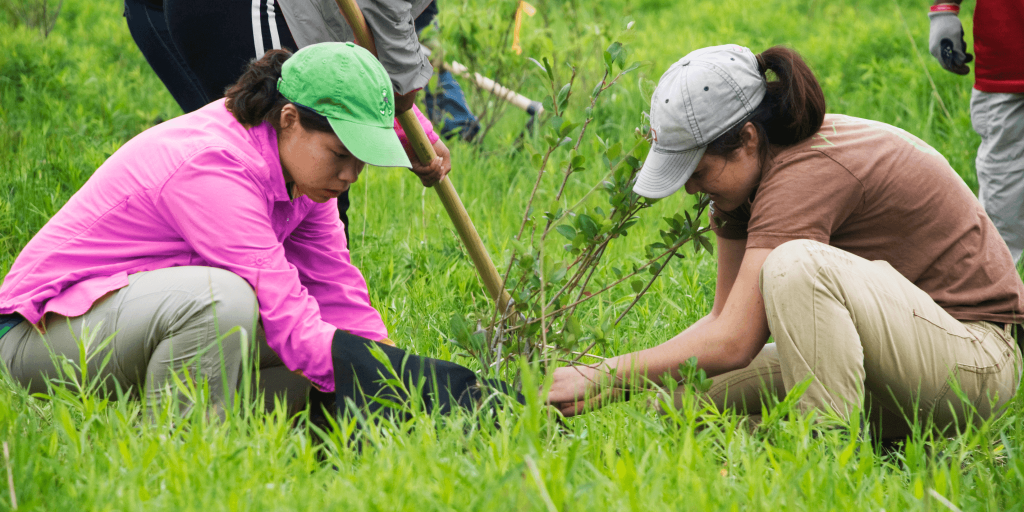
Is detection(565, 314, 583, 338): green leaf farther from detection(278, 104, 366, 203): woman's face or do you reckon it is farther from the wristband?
the wristband

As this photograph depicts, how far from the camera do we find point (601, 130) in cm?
545

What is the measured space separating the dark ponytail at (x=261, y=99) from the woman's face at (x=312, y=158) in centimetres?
2

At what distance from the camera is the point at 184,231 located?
6.66 feet

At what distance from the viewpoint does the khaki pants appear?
1.97 m

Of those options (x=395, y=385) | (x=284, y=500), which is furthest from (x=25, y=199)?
(x=284, y=500)

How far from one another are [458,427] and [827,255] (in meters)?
0.97

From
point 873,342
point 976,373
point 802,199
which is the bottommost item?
point 976,373

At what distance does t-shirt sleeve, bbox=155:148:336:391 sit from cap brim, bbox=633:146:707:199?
0.88 meters

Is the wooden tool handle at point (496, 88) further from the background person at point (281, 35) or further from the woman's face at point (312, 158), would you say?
the woman's face at point (312, 158)

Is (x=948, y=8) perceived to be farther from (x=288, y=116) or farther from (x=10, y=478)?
(x=10, y=478)

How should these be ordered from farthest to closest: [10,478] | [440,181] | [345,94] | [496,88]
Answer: [496,88] < [440,181] < [345,94] < [10,478]

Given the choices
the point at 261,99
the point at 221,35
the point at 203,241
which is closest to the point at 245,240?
the point at 203,241

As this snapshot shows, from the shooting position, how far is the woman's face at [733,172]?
2.08 metres

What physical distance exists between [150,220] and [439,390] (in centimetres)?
86
